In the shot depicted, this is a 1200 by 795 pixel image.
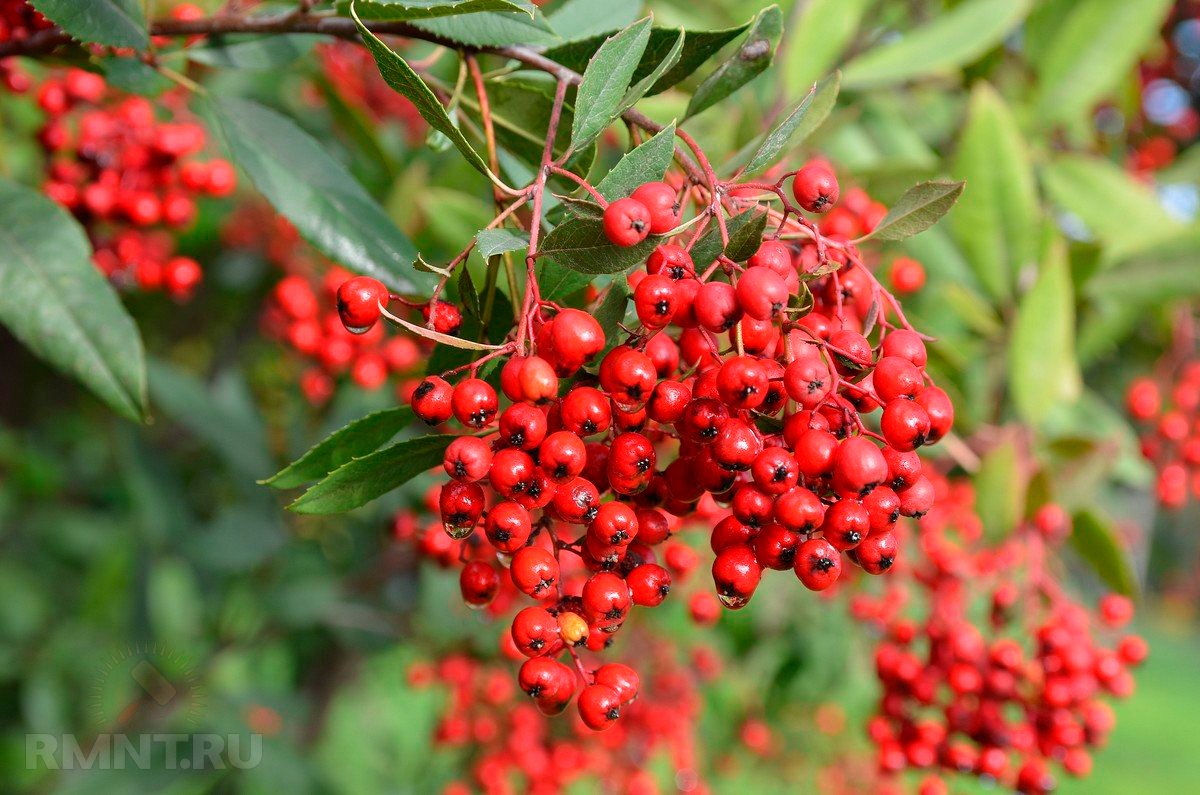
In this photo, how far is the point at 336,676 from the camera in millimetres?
3812

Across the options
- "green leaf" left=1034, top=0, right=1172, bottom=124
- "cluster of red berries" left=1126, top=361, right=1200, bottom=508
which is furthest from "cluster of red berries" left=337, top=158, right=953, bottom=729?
"cluster of red berries" left=1126, top=361, right=1200, bottom=508

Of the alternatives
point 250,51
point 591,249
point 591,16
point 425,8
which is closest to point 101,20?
point 250,51

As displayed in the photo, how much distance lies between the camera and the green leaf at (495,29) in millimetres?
1177

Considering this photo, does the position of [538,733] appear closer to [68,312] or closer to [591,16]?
[68,312]

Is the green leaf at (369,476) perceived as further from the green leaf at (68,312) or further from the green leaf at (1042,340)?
the green leaf at (1042,340)

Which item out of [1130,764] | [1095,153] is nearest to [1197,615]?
[1130,764]

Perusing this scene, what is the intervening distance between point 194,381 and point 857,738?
162 inches

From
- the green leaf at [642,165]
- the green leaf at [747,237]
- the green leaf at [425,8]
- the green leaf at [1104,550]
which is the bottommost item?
the green leaf at [1104,550]

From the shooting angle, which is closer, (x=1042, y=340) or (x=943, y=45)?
(x=1042, y=340)

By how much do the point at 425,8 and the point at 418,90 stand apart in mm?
92

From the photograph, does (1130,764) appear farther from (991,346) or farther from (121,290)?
(121,290)

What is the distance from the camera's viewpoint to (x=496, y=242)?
38.4 inches

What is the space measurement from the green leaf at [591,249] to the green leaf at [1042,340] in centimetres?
138

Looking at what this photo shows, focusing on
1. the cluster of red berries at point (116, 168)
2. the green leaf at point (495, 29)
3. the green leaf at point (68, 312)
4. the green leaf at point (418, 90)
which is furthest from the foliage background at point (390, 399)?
the green leaf at point (418, 90)
